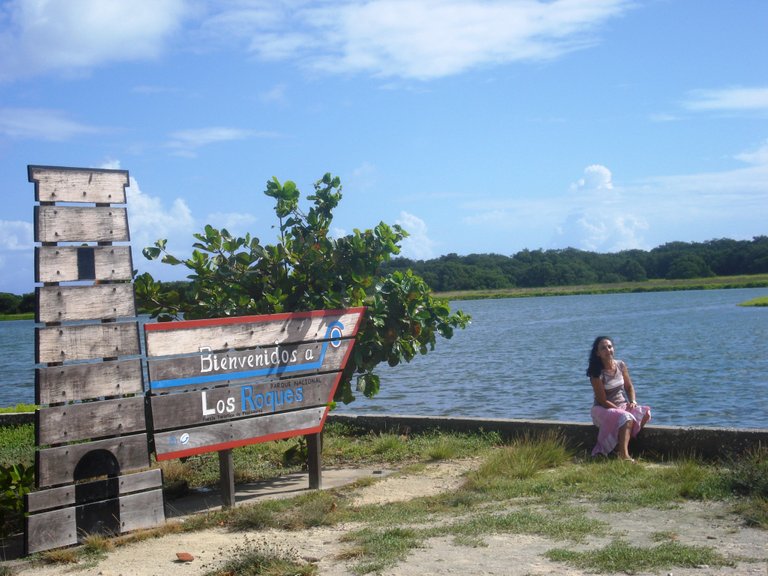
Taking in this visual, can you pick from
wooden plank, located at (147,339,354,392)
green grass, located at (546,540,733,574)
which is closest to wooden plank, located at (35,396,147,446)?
wooden plank, located at (147,339,354,392)

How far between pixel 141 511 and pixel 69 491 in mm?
590

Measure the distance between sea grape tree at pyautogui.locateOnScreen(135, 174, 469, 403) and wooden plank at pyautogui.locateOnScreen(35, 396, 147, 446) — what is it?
Answer: 2059 millimetres

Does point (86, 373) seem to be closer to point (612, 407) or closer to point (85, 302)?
point (85, 302)

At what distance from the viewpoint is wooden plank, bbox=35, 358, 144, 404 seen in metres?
6.70

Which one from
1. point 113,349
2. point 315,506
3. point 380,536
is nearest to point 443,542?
point 380,536

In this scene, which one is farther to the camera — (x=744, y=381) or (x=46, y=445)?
(x=744, y=381)

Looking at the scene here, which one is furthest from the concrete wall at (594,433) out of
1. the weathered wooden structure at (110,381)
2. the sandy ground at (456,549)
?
the weathered wooden structure at (110,381)

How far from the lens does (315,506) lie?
714cm

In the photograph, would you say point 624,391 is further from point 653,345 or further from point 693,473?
point 653,345

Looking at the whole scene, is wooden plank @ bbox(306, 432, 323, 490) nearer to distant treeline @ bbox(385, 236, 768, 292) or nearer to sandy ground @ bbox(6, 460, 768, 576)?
sandy ground @ bbox(6, 460, 768, 576)

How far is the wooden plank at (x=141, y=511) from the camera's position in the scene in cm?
698

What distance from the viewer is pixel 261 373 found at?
7.96 metres

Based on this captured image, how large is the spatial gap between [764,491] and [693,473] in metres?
0.92

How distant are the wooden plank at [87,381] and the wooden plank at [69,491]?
2.08ft
